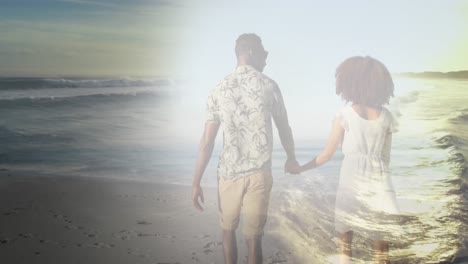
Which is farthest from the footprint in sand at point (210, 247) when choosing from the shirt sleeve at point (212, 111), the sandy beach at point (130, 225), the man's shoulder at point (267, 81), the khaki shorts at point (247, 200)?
the man's shoulder at point (267, 81)

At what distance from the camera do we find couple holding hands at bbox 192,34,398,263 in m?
1.74

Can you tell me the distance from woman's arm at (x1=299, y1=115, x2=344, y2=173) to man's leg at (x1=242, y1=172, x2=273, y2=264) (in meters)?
0.18

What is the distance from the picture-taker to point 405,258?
7.63 feet

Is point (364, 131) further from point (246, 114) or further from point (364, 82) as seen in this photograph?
point (246, 114)

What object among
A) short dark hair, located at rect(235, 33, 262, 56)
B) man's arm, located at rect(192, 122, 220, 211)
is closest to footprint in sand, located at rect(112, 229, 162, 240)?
man's arm, located at rect(192, 122, 220, 211)

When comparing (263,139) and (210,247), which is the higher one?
(263,139)

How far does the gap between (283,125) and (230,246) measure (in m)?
0.51

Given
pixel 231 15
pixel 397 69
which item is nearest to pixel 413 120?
pixel 397 69

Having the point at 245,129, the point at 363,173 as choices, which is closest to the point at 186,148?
the point at 245,129

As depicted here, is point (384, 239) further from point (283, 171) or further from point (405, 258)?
point (283, 171)

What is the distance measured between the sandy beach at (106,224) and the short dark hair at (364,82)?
0.67 meters

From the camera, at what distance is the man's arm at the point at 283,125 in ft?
5.75

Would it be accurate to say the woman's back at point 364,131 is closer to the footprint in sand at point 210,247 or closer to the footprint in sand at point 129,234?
the footprint in sand at point 210,247

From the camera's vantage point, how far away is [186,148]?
2.20 meters
